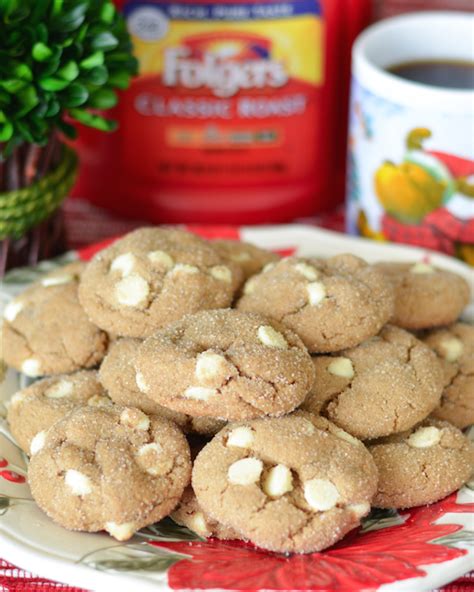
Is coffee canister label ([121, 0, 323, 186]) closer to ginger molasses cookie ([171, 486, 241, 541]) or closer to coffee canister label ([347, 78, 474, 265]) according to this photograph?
coffee canister label ([347, 78, 474, 265])

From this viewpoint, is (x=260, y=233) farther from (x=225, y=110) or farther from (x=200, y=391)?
(x=200, y=391)

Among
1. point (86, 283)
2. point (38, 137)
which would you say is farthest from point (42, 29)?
point (86, 283)

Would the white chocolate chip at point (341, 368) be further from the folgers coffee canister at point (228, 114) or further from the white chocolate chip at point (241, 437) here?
the folgers coffee canister at point (228, 114)

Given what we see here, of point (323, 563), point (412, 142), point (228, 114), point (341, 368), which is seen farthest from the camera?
point (228, 114)

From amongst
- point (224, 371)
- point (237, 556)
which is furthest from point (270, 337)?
point (237, 556)

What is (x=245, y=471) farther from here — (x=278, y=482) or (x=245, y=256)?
(x=245, y=256)
